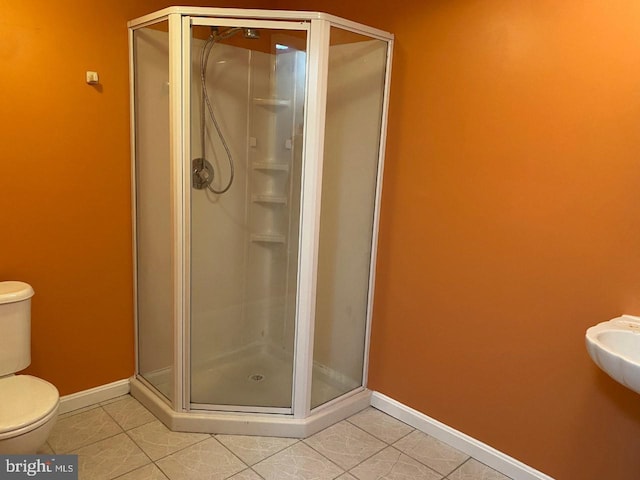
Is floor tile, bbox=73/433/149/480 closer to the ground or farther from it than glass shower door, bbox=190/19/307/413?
closer to the ground

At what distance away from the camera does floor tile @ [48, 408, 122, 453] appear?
7.44 ft

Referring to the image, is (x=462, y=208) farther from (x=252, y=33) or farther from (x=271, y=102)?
(x=252, y=33)

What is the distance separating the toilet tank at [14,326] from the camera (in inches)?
80.7

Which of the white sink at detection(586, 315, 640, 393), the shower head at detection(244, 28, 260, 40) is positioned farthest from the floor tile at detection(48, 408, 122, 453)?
the white sink at detection(586, 315, 640, 393)

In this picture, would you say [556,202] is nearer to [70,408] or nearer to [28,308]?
[28,308]

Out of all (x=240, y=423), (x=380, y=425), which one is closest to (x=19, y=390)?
(x=240, y=423)

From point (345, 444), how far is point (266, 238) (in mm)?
1191

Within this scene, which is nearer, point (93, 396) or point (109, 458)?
point (109, 458)

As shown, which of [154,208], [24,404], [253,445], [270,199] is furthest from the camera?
[270,199]

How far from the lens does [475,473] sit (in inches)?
87.6

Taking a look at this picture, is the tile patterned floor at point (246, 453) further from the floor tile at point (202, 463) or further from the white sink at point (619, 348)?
the white sink at point (619, 348)

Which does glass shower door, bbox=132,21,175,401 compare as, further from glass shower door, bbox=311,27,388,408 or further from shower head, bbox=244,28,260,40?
glass shower door, bbox=311,27,388,408

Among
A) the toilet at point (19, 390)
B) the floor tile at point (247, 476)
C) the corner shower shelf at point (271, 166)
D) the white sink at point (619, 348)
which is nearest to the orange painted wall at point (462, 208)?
the white sink at point (619, 348)

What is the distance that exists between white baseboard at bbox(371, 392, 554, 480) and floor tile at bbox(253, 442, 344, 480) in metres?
0.55
